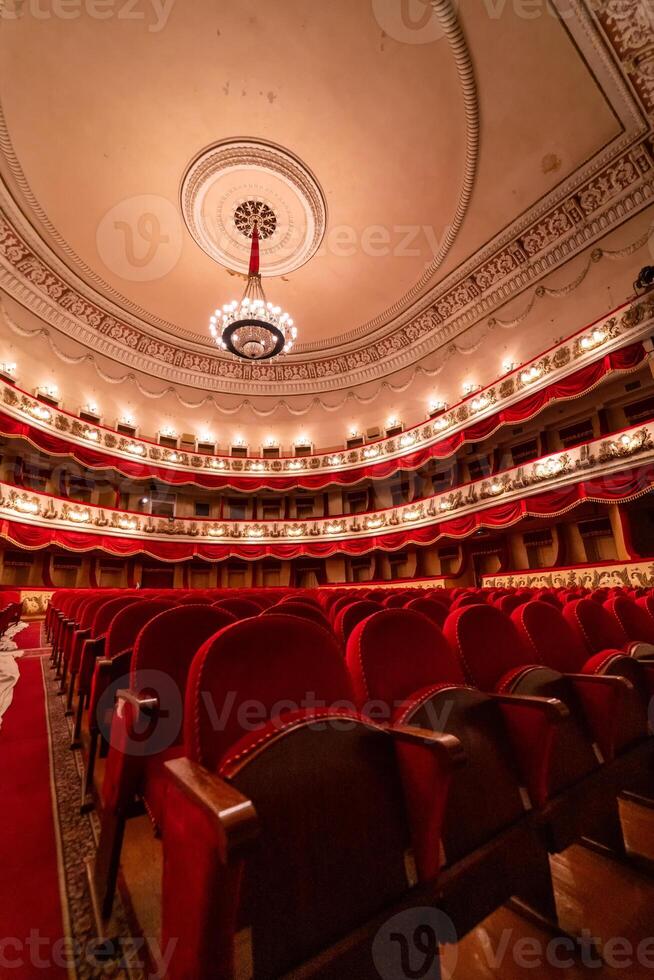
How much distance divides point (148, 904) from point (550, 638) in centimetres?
116

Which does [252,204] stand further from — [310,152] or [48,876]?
[48,876]

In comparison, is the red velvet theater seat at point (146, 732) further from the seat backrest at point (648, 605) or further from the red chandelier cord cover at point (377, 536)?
the red chandelier cord cover at point (377, 536)

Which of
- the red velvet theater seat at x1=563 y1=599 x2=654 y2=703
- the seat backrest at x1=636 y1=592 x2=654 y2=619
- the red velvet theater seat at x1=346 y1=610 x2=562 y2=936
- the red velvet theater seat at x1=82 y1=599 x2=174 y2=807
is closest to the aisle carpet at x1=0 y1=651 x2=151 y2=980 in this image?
the red velvet theater seat at x1=82 y1=599 x2=174 y2=807

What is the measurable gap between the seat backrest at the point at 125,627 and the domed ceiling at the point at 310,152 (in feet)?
21.7

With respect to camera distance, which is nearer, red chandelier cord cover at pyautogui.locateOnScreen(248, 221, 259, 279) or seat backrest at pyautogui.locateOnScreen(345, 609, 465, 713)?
seat backrest at pyautogui.locateOnScreen(345, 609, 465, 713)

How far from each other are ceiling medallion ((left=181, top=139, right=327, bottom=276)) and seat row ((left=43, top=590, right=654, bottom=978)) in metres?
7.28

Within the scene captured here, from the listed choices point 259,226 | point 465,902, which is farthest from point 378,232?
point 465,902

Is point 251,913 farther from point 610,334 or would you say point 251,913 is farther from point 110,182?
point 110,182

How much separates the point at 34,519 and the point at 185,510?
3783mm

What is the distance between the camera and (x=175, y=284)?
26.4 feet

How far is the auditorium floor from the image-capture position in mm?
652

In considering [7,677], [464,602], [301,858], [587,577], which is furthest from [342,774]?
[587,577]

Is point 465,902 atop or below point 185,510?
below
